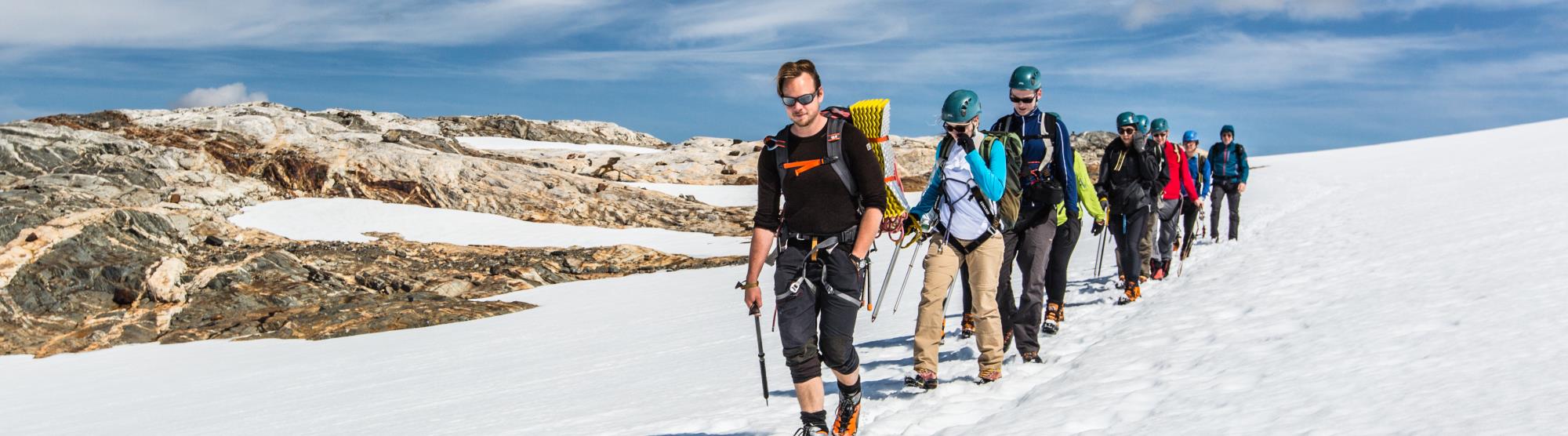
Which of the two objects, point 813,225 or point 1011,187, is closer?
point 813,225

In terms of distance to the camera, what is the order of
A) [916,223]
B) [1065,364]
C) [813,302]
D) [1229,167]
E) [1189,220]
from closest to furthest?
1. [813,302]
2. [916,223]
3. [1065,364]
4. [1189,220]
5. [1229,167]

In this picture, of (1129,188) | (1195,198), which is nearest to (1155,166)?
(1129,188)

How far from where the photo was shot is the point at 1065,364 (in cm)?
757

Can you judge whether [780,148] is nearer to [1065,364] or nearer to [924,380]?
[924,380]

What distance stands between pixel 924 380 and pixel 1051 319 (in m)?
2.84

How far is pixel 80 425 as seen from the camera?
32.4ft

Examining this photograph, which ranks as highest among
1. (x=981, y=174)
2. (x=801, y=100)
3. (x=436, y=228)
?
(x=801, y=100)

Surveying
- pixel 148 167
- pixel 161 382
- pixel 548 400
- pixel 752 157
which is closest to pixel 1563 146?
pixel 752 157

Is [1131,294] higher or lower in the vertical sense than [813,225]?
lower

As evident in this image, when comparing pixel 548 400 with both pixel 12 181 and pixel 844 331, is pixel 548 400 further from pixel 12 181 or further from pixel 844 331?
pixel 12 181

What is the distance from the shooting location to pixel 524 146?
6066cm

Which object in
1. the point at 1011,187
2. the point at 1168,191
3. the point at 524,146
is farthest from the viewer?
the point at 524,146

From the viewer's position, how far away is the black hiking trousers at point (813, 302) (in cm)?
516

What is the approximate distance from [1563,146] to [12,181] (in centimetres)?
4631
